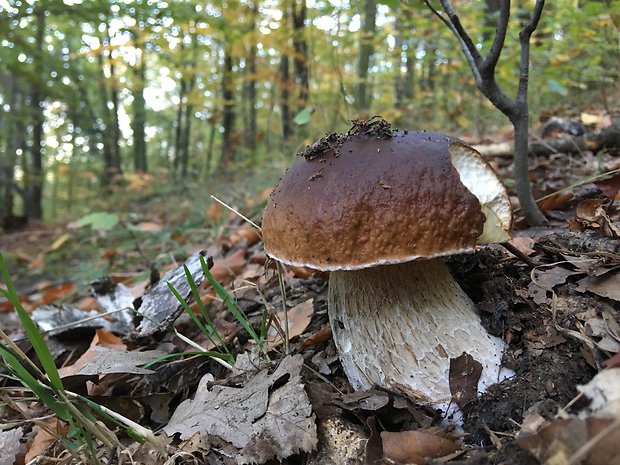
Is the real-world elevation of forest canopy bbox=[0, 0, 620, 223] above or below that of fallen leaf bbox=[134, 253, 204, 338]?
above

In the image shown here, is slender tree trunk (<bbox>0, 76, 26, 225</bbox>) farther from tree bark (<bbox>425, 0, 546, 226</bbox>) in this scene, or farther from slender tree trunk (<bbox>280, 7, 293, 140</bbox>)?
tree bark (<bbox>425, 0, 546, 226</bbox>)

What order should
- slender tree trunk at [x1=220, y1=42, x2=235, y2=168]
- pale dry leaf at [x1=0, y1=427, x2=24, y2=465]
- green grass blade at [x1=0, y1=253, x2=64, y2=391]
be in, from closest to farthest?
green grass blade at [x1=0, y1=253, x2=64, y2=391], pale dry leaf at [x1=0, y1=427, x2=24, y2=465], slender tree trunk at [x1=220, y1=42, x2=235, y2=168]

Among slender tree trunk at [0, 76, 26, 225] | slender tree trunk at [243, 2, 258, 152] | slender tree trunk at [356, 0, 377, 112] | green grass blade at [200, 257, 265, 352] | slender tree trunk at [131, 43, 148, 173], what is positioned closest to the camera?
green grass blade at [200, 257, 265, 352]

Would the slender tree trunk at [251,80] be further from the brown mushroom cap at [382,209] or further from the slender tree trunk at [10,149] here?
the brown mushroom cap at [382,209]

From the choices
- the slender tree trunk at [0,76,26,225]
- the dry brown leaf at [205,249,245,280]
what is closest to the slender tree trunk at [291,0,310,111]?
the dry brown leaf at [205,249,245,280]

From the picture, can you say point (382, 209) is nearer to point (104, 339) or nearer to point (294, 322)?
point (294, 322)

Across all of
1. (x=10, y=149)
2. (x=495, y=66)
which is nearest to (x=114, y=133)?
(x=10, y=149)
